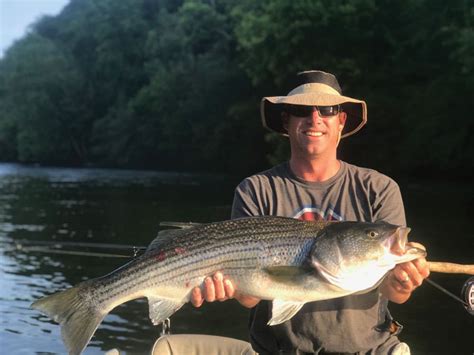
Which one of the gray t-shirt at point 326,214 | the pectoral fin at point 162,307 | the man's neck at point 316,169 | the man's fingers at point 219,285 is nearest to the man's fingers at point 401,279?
the gray t-shirt at point 326,214

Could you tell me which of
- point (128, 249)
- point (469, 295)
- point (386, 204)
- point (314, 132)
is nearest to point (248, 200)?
point (314, 132)

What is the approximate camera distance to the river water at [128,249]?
960 cm

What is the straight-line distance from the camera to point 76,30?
75.1 metres

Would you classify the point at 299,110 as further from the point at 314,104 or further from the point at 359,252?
the point at 359,252

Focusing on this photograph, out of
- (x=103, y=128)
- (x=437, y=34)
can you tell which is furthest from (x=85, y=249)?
(x=103, y=128)

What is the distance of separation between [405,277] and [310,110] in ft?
3.61

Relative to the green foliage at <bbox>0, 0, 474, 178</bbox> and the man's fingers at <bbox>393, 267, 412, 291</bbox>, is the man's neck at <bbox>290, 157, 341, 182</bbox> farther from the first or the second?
the green foliage at <bbox>0, 0, 474, 178</bbox>

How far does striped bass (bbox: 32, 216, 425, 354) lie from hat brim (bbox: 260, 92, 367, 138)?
29.6 inches

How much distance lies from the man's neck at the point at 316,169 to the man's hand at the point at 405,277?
66 centimetres

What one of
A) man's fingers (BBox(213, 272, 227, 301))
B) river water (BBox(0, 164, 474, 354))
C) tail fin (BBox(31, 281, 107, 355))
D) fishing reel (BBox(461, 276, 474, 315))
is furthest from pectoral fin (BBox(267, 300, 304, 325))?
river water (BBox(0, 164, 474, 354))

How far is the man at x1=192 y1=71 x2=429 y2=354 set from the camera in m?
3.72

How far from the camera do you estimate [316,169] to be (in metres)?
3.99

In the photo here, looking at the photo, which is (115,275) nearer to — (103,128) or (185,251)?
(185,251)

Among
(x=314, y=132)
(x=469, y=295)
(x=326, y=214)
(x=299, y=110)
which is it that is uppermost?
(x=299, y=110)
